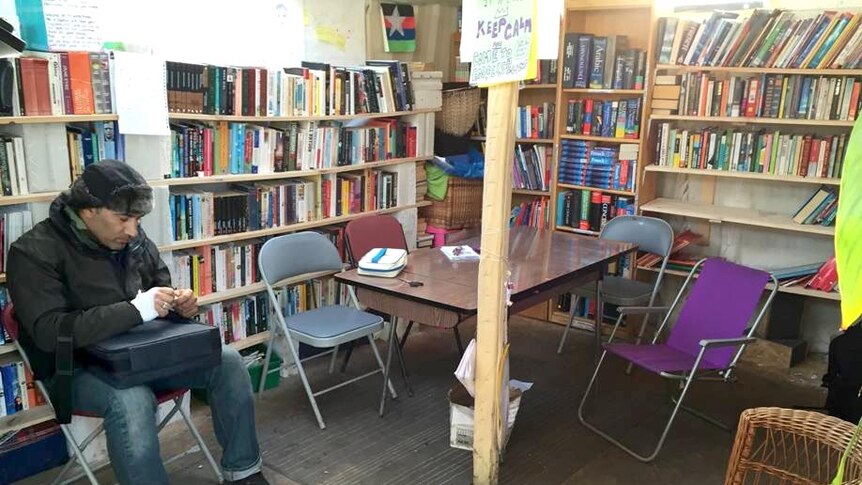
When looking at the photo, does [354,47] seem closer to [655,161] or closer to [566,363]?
[655,161]

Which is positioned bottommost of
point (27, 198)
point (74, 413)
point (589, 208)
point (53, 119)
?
point (74, 413)

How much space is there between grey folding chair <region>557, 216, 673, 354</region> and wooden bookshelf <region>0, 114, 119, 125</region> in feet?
8.87

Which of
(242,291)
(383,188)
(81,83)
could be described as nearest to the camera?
(81,83)

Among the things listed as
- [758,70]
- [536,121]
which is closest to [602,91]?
[536,121]

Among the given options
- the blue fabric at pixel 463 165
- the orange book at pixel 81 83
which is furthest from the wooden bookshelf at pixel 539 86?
the orange book at pixel 81 83

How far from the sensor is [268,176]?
3688mm

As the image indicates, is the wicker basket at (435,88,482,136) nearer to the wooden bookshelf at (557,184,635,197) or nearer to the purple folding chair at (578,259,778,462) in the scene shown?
the wooden bookshelf at (557,184,635,197)

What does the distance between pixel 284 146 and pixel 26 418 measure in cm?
186

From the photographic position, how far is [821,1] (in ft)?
13.1

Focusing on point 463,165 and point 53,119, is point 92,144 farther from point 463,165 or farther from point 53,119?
point 463,165

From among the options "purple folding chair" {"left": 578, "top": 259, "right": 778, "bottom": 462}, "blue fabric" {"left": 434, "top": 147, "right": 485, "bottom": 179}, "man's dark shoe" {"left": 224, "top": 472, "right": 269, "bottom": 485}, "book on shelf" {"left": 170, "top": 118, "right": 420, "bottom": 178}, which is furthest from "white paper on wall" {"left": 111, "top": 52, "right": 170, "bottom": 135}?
"purple folding chair" {"left": 578, "top": 259, "right": 778, "bottom": 462}

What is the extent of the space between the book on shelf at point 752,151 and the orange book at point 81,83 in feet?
11.2

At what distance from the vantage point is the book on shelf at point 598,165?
4.54 m

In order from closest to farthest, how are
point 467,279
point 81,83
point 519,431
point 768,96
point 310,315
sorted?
point 81,83 < point 467,279 < point 519,431 < point 310,315 < point 768,96
